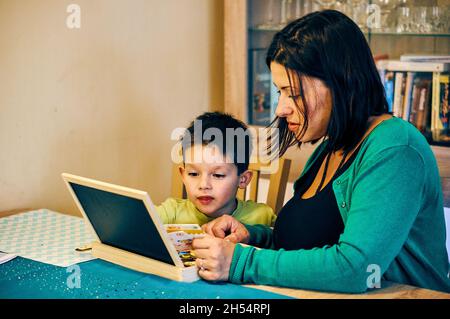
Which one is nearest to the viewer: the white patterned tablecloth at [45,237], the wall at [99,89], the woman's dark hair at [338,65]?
the woman's dark hair at [338,65]

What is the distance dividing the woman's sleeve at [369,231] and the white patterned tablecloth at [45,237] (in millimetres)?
547

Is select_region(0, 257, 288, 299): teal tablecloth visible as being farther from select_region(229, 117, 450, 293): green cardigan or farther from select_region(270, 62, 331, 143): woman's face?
select_region(270, 62, 331, 143): woman's face

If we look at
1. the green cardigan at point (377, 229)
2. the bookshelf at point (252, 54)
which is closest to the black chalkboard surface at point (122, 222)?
the green cardigan at point (377, 229)

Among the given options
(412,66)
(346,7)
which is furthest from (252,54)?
(412,66)

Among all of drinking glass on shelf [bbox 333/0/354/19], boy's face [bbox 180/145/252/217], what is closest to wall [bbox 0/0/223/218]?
drinking glass on shelf [bbox 333/0/354/19]

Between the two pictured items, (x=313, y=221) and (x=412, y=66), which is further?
(x=412, y=66)

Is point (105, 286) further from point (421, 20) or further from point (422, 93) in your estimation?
point (421, 20)

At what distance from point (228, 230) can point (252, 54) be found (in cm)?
138

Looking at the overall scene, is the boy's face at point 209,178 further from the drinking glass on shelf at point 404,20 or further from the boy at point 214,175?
the drinking glass on shelf at point 404,20

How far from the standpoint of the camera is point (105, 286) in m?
1.43

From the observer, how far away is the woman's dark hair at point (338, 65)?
1.46m

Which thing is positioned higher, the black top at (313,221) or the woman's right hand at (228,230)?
the black top at (313,221)

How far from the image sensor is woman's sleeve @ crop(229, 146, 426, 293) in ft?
4.37

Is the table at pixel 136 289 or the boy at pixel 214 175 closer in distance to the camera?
the table at pixel 136 289
